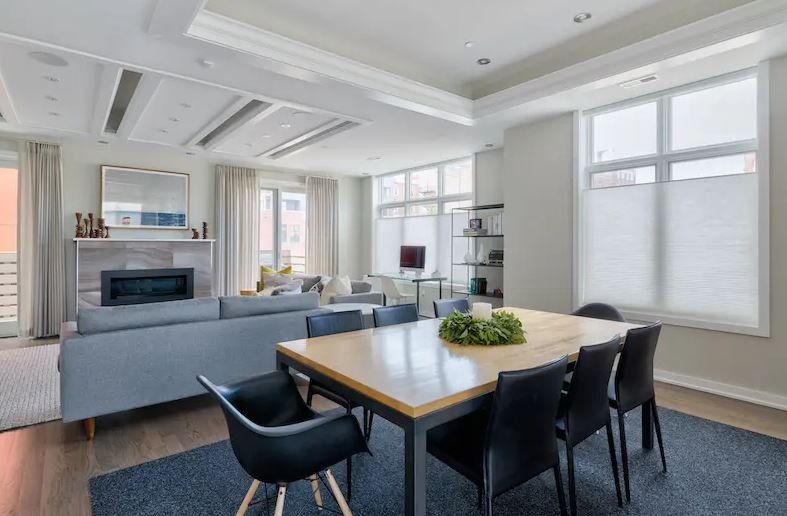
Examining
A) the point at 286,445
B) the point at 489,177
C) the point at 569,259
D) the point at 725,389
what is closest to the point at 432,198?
the point at 489,177

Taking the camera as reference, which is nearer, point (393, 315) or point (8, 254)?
point (393, 315)

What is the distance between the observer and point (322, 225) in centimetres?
800

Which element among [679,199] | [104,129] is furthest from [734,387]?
[104,129]

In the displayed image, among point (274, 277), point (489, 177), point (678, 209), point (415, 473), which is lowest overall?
point (415, 473)

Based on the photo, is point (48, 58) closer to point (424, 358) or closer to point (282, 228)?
point (424, 358)

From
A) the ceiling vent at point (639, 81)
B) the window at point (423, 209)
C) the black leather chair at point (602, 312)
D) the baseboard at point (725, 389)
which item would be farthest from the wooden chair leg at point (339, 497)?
the window at point (423, 209)

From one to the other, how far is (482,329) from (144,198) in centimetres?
597

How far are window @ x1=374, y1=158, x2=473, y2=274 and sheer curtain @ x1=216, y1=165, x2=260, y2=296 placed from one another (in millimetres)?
2321

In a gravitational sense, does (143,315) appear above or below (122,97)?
below

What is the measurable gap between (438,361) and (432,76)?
3248 mm

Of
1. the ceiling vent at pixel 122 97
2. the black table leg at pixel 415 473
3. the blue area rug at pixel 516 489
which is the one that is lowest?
the blue area rug at pixel 516 489

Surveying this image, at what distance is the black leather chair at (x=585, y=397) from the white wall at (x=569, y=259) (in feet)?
7.34

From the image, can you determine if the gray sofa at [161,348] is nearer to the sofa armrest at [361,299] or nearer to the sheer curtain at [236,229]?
the sofa armrest at [361,299]

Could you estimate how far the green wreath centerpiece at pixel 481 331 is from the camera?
2116 millimetres
